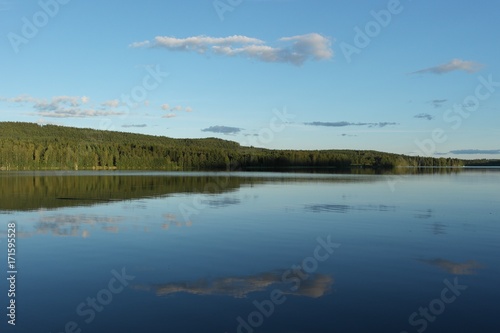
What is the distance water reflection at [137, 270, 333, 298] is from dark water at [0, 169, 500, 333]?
32mm

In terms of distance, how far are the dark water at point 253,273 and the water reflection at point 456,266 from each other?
62mm

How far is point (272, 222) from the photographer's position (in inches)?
973

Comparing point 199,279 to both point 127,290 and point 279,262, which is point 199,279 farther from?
point 279,262

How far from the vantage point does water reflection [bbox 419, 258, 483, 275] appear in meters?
14.3

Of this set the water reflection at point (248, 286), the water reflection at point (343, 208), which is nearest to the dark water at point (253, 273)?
the water reflection at point (248, 286)

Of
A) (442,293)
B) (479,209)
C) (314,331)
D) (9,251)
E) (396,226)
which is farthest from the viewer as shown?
(479,209)

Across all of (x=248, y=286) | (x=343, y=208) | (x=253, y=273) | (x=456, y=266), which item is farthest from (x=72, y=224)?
(x=456, y=266)

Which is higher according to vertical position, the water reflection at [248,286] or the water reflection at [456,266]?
the water reflection at [456,266]

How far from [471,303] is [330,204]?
22763 millimetres

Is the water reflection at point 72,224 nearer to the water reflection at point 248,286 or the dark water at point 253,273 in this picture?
the dark water at point 253,273

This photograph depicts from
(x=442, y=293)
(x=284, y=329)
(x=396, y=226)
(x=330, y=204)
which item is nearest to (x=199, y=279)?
(x=284, y=329)

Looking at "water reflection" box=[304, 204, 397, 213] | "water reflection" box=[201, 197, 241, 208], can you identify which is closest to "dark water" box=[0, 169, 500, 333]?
"water reflection" box=[304, 204, 397, 213]

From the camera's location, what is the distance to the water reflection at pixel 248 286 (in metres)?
12.0

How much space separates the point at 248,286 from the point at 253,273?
4.36 feet
